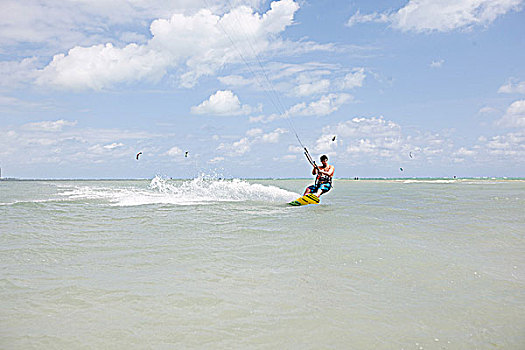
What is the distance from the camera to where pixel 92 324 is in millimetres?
4645

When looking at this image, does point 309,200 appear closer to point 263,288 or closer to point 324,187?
point 324,187

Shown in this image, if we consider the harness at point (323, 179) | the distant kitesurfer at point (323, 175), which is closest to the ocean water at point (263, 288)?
the distant kitesurfer at point (323, 175)

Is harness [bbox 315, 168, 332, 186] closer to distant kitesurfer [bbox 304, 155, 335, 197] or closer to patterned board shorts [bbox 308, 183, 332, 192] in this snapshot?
distant kitesurfer [bbox 304, 155, 335, 197]

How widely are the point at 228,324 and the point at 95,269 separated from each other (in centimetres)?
363

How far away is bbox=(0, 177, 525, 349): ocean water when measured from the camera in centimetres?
435

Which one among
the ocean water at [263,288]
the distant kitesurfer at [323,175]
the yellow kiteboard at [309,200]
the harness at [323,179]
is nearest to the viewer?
the ocean water at [263,288]

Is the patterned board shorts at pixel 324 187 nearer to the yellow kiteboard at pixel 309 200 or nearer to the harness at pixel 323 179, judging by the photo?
the harness at pixel 323 179

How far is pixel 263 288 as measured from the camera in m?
5.91

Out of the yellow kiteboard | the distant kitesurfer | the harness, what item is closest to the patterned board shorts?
the distant kitesurfer

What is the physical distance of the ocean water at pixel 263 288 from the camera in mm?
4348

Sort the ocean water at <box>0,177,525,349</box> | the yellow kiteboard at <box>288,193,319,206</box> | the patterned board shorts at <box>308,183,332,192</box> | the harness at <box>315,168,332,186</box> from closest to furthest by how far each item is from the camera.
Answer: the ocean water at <box>0,177,525,349</box>, the harness at <box>315,168,332,186</box>, the patterned board shorts at <box>308,183,332,192</box>, the yellow kiteboard at <box>288,193,319,206</box>

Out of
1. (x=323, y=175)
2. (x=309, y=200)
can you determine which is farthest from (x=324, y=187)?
(x=309, y=200)

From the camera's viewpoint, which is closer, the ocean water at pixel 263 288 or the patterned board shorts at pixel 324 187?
the ocean water at pixel 263 288

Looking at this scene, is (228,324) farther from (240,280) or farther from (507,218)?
(507,218)
